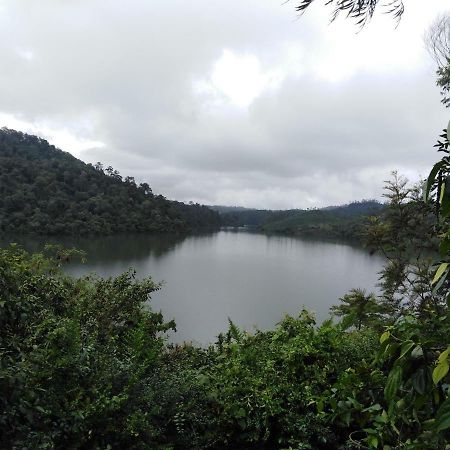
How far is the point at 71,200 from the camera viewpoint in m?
55.6

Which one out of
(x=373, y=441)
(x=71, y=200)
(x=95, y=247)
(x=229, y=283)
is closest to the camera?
(x=373, y=441)

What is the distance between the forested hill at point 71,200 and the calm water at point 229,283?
6.02m

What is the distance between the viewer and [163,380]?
9.65 ft

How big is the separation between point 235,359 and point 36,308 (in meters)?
1.64

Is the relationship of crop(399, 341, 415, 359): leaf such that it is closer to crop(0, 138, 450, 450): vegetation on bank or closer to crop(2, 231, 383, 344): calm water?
crop(0, 138, 450, 450): vegetation on bank

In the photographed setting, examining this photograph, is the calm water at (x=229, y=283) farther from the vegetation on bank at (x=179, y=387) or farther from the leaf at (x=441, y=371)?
the leaf at (x=441, y=371)

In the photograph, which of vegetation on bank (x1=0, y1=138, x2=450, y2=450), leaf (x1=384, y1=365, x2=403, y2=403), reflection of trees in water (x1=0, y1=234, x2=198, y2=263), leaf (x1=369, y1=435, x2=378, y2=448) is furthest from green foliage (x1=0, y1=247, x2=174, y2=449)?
reflection of trees in water (x1=0, y1=234, x2=198, y2=263)

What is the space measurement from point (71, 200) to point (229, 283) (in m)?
37.0

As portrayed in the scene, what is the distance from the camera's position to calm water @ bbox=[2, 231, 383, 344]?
1711 centimetres

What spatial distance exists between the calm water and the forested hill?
602cm

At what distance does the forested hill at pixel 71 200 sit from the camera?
45594 mm

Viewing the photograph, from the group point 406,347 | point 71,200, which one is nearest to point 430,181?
point 406,347

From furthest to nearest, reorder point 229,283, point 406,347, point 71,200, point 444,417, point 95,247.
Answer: point 71,200
point 95,247
point 229,283
point 406,347
point 444,417

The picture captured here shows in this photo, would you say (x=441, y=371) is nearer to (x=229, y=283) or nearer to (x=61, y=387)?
(x=61, y=387)
